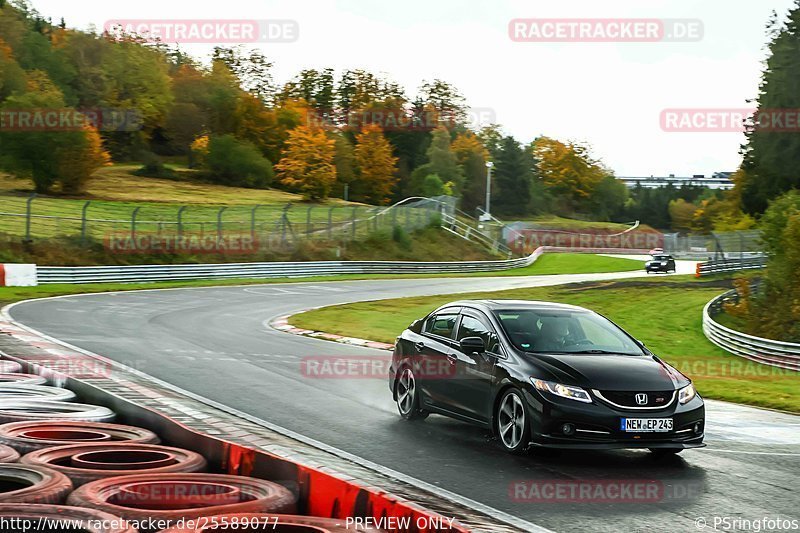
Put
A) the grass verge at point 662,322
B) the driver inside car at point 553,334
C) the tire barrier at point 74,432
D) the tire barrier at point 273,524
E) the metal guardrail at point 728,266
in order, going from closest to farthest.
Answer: the tire barrier at point 273,524, the tire barrier at point 74,432, the driver inside car at point 553,334, the grass verge at point 662,322, the metal guardrail at point 728,266

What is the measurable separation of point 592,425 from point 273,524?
4.73m

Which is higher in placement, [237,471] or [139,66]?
[139,66]

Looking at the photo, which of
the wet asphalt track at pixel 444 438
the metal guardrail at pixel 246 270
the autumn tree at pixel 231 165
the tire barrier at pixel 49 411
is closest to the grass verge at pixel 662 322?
the wet asphalt track at pixel 444 438

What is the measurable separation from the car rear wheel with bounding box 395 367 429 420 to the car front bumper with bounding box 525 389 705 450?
2589 millimetres

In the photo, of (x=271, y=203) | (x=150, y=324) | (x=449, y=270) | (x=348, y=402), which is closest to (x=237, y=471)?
(x=348, y=402)

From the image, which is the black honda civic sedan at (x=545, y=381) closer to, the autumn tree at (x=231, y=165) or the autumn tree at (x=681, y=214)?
the autumn tree at (x=231, y=165)

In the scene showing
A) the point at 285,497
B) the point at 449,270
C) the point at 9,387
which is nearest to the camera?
the point at 285,497

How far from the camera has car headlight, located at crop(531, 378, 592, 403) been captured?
9188 mm

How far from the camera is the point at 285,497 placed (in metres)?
5.68

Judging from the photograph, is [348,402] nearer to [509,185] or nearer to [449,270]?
[449,270]

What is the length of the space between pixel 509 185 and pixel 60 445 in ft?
411

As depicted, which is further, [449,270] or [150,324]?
[449,270]

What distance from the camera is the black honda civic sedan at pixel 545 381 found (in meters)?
9.15

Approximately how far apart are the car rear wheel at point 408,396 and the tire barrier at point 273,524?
21.4ft
